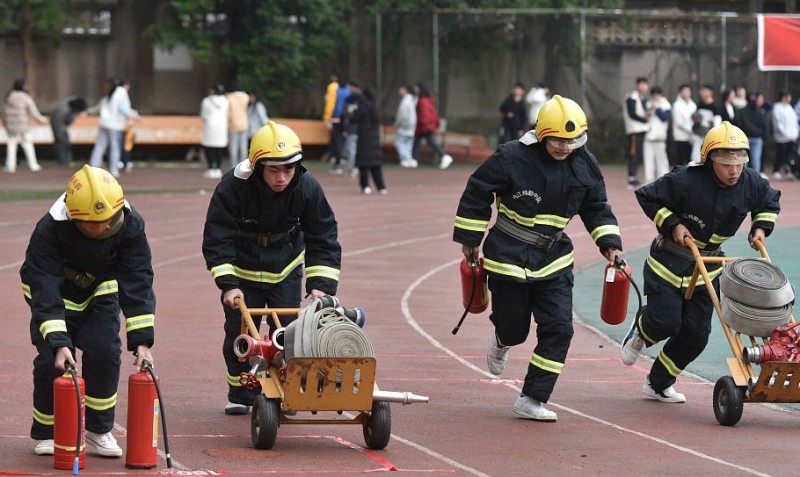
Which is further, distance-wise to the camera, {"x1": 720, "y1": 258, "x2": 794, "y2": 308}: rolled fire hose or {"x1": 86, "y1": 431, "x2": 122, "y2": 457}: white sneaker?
{"x1": 720, "y1": 258, "x2": 794, "y2": 308}: rolled fire hose

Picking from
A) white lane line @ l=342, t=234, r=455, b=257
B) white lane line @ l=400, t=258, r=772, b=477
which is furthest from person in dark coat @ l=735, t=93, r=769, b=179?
white lane line @ l=400, t=258, r=772, b=477

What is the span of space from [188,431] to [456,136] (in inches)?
999

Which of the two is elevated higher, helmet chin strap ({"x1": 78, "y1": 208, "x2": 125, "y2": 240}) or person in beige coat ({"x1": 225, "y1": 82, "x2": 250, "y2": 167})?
helmet chin strap ({"x1": 78, "y1": 208, "x2": 125, "y2": 240})

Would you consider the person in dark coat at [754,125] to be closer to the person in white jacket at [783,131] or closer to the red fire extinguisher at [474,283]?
the person in white jacket at [783,131]

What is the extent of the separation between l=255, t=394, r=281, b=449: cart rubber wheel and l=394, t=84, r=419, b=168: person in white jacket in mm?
24241

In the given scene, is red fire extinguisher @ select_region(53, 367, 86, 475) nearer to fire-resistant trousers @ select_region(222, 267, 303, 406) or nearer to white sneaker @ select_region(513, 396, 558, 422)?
fire-resistant trousers @ select_region(222, 267, 303, 406)

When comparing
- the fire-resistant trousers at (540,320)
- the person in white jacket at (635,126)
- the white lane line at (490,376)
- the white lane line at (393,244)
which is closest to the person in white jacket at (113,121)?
the person in white jacket at (635,126)

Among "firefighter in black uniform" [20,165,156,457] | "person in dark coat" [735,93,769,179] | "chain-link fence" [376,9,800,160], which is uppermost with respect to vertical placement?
"firefighter in black uniform" [20,165,156,457]

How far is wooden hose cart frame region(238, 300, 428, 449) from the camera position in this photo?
827 cm

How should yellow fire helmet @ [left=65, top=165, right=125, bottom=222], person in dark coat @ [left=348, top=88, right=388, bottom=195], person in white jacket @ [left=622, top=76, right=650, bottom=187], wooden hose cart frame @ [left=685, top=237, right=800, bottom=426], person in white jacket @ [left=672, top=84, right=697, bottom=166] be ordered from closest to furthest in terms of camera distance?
yellow fire helmet @ [left=65, top=165, right=125, bottom=222] < wooden hose cart frame @ [left=685, top=237, right=800, bottom=426] < person in dark coat @ [left=348, top=88, right=388, bottom=195] < person in white jacket @ [left=622, top=76, right=650, bottom=187] < person in white jacket @ [left=672, top=84, right=697, bottom=166]

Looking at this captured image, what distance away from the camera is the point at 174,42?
112ft

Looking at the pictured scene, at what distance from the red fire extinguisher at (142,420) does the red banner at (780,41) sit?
25288mm

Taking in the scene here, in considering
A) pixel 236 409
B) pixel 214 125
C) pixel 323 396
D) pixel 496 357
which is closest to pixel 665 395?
pixel 496 357

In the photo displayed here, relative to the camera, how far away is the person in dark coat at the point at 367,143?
26.2 metres
